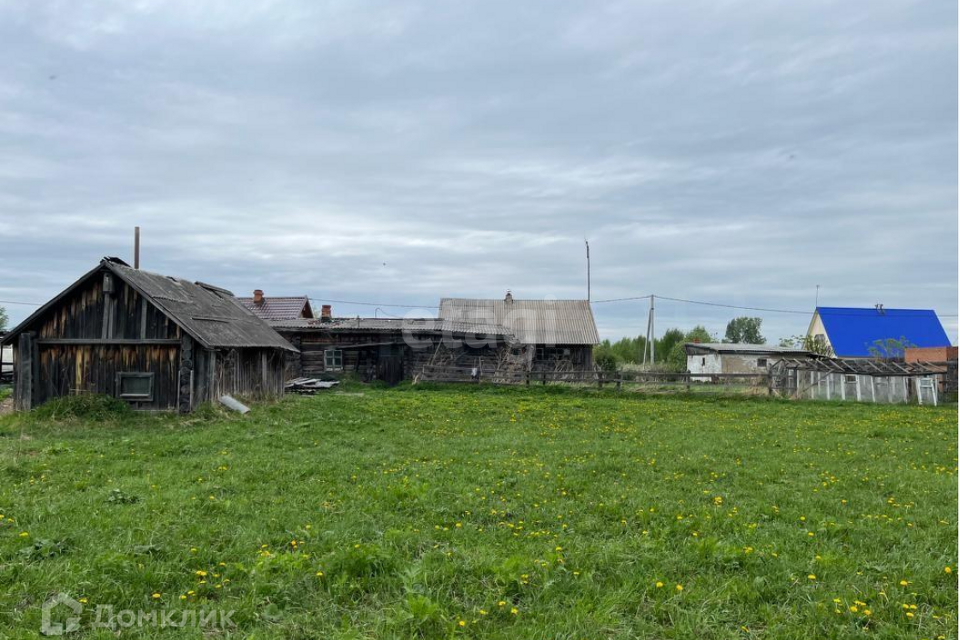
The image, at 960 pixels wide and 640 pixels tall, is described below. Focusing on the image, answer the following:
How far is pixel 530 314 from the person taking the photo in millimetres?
45531

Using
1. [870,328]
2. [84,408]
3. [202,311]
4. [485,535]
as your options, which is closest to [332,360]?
[202,311]

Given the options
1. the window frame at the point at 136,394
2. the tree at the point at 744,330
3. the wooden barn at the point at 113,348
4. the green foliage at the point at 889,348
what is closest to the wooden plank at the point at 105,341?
the wooden barn at the point at 113,348

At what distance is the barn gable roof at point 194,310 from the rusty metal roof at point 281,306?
57.2 feet

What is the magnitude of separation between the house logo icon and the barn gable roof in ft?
43.9

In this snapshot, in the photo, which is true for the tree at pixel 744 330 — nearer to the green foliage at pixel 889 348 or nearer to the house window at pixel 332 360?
the green foliage at pixel 889 348

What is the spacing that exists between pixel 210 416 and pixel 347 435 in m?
5.12

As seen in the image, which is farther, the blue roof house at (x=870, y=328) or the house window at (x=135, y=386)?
the blue roof house at (x=870, y=328)

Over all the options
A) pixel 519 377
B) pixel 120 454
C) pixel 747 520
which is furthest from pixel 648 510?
pixel 519 377

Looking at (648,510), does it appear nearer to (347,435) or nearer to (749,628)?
(749,628)

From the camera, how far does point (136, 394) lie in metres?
18.3

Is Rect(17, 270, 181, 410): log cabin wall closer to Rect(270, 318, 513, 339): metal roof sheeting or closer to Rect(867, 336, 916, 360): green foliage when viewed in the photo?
Rect(270, 318, 513, 339): metal roof sheeting

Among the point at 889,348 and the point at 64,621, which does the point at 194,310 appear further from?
the point at 889,348

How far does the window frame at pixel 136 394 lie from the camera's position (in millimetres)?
18297

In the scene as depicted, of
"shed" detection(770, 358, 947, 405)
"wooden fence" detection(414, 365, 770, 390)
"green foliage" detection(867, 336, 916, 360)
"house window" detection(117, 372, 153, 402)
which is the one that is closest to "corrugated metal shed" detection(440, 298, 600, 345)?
"wooden fence" detection(414, 365, 770, 390)
